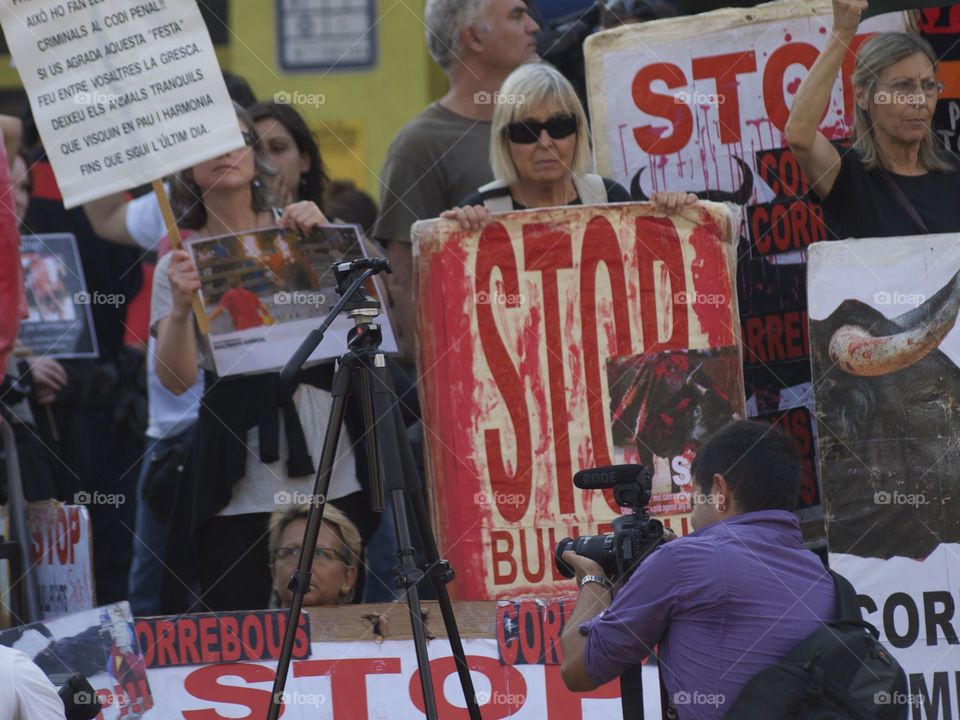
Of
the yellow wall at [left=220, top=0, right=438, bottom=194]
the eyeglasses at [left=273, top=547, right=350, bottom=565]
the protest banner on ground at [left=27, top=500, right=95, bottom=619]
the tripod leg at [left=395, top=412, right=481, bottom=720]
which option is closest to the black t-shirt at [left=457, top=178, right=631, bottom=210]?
the eyeglasses at [left=273, top=547, right=350, bottom=565]

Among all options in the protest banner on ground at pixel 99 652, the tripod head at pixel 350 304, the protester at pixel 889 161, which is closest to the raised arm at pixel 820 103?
the protester at pixel 889 161

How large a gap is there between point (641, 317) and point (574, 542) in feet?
4.44

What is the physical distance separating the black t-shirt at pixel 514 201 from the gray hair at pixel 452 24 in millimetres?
775

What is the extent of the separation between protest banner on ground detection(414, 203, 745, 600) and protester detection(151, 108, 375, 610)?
14.7 inches

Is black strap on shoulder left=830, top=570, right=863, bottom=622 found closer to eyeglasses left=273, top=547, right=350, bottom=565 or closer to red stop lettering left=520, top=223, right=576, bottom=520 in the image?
red stop lettering left=520, top=223, right=576, bottom=520

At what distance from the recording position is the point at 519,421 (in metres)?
5.25

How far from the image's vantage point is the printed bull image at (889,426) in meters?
4.93

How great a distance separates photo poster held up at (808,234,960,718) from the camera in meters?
4.87

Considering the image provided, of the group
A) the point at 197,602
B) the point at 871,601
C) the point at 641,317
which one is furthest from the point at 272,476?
the point at 871,601

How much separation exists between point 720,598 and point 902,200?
6.70 feet

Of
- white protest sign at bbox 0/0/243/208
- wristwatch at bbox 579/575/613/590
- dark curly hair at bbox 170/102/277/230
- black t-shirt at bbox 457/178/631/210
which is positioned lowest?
wristwatch at bbox 579/575/613/590

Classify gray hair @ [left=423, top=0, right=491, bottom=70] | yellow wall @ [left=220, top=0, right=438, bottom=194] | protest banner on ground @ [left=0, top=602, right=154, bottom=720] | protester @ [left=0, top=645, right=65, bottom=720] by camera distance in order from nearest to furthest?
protester @ [left=0, top=645, right=65, bottom=720], protest banner on ground @ [left=0, top=602, right=154, bottom=720], gray hair @ [left=423, top=0, right=491, bottom=70], yellow wall @ [left=220, top=0, right=438, bottom=194]

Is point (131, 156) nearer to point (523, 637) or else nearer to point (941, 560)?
point (523, 637)

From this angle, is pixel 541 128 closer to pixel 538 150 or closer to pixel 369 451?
pixel 538 150
